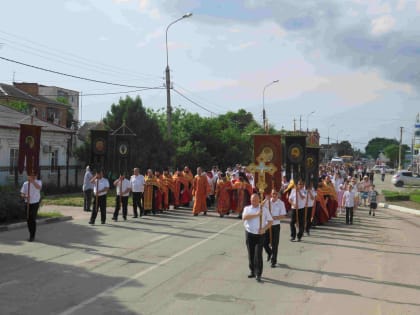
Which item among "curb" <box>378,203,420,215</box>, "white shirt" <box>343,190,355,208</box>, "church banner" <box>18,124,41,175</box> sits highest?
"church banner" <box>18,124,41,175</box>

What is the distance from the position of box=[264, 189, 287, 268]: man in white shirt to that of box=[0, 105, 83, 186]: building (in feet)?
62.0

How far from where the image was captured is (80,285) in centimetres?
893

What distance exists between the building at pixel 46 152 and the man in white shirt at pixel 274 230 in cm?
1891

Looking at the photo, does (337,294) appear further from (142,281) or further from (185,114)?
(185,114)

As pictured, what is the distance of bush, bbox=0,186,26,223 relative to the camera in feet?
53.8

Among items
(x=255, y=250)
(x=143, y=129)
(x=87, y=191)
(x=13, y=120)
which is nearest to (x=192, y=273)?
(x=255, y=250)

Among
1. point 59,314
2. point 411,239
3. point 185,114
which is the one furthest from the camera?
point 185,114

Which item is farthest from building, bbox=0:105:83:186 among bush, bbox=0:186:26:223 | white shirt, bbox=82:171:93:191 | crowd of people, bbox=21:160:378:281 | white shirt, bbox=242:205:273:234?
white shirt, bbox=242:205:273:234

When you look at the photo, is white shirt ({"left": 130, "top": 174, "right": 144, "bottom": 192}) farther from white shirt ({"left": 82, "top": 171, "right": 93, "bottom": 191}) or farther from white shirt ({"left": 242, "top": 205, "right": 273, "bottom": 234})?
white shirt ({"left": 242, "top": 205, "right": 273, "bottom": 234})

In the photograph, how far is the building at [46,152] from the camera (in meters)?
29.5

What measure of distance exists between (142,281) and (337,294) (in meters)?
3.20

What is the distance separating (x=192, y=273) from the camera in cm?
1012

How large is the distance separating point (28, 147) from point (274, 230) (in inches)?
306

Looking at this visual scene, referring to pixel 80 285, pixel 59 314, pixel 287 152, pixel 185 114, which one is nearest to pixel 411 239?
pixel 287 152
